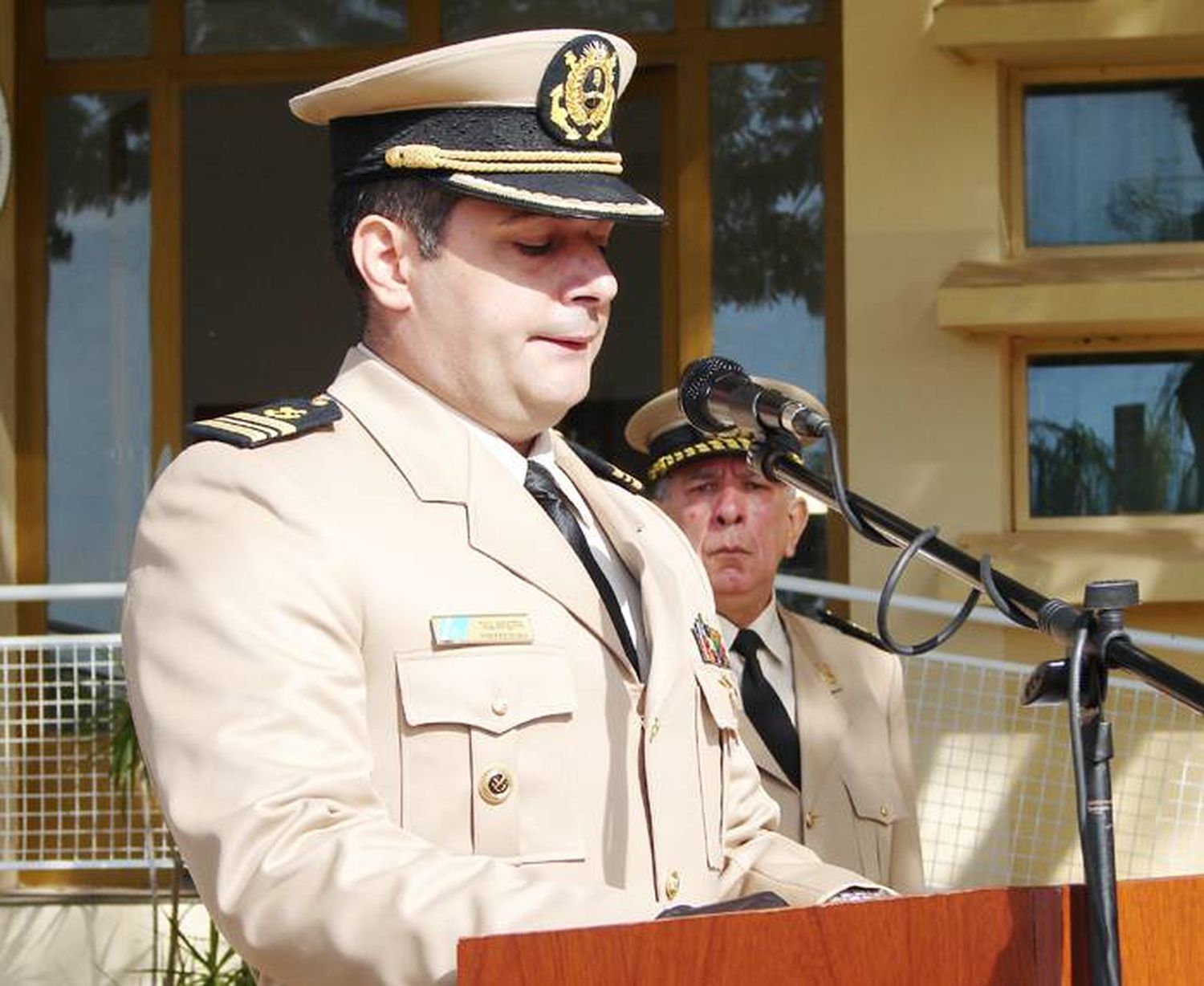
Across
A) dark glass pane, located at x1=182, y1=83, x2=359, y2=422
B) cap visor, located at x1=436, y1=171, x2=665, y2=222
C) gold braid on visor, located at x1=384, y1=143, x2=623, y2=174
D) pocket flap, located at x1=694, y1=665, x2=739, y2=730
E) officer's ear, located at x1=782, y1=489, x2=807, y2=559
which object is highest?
dark glass pane, located at x1=182, y1=83, x2=359, y2=422

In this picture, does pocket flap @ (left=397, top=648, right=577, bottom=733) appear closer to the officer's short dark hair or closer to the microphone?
the microphone

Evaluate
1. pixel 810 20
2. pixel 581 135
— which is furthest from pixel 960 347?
pixel 581 135

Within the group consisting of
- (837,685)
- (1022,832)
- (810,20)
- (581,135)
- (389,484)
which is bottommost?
(1022,832)

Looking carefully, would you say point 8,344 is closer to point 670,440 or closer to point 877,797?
point 670,440

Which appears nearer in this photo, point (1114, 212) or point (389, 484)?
point (389, 484)

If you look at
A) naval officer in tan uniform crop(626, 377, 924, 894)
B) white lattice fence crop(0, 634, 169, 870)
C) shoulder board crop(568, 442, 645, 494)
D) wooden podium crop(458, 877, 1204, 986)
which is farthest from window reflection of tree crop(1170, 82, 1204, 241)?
wooden podium crop(458, 877, 1204, 986)

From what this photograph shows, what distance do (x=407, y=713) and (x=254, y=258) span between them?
6.09m

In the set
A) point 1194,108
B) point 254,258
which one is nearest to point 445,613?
point 1194,108

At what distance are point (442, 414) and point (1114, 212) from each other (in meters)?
4.74

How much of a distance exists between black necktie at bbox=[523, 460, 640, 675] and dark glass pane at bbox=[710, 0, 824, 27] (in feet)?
16.2

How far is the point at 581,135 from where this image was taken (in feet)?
9.12

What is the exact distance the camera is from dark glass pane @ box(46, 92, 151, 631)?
786 cm

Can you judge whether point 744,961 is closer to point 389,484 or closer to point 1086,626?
point 1086,626

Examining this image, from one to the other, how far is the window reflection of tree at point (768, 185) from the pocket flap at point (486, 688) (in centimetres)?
508
